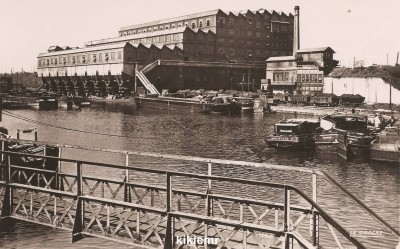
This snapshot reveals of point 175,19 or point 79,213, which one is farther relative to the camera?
point 175,19

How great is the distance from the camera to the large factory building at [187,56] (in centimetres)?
9306

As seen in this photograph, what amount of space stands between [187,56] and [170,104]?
19480mm

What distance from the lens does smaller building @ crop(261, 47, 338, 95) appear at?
87.6m

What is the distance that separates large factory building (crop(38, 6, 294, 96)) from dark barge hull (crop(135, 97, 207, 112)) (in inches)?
193

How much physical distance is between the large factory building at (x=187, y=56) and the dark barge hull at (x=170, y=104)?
4.91 m

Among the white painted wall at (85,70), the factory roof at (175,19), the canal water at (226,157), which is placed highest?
the factory roof at (175,19)

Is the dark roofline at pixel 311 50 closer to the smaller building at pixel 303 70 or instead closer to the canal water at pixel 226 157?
the smaller building at pixel 303 70

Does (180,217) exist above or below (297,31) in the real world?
below

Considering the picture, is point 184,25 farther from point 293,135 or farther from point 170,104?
point 293,135

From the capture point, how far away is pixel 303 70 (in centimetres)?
9025

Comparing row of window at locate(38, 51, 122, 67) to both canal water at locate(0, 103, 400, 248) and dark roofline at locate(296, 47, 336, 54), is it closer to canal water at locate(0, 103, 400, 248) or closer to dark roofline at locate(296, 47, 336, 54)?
canal water at locate(0, 103, 400, 248)

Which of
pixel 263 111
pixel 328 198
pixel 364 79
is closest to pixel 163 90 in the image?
pixel 263 111

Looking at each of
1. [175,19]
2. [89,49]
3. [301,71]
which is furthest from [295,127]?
[175,19]

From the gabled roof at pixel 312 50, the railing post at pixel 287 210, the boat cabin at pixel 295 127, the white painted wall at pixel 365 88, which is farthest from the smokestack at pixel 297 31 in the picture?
the railing post at pixel 287 210
